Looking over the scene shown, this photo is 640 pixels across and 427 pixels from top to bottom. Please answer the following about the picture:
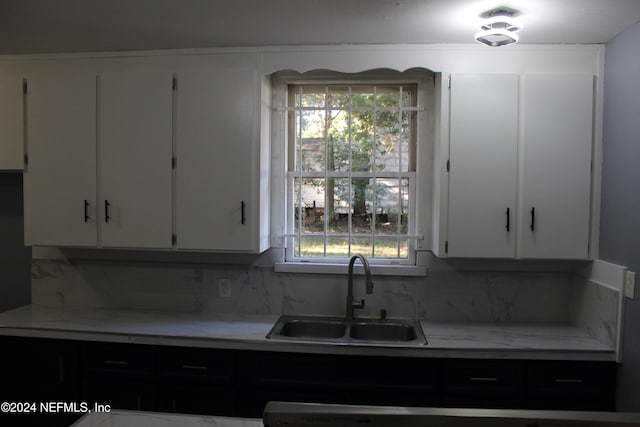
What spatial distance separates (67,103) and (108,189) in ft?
1.76

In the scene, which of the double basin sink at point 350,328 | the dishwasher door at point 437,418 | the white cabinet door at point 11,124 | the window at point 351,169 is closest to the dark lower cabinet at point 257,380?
the double basin sink at point 350,328

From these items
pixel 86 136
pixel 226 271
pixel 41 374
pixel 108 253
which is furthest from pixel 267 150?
pixel 41 374

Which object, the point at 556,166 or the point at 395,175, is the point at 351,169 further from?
the point at 556,166

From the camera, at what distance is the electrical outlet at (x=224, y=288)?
2.56 m

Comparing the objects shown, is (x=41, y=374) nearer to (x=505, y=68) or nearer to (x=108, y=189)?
(x=108, y=189)

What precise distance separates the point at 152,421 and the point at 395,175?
1.85 m

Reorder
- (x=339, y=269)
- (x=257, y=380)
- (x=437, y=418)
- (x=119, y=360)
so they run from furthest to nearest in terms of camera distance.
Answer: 1. (x=339, y=269)
2. (x=119, y=360)
3. (x=257, y=380)
4. (x=437, y=418)

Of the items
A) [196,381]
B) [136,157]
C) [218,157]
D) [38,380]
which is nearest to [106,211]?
[136,157]

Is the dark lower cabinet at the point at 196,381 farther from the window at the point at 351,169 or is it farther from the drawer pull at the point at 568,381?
the drawer pull at the point at 568,381

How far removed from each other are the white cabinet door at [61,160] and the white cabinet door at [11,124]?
0.09m

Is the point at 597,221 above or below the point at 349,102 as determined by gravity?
below

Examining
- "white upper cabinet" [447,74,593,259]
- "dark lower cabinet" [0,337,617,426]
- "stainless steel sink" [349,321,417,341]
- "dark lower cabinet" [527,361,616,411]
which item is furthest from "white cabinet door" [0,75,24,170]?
"dark lower cabinet" [527,361,616,411]

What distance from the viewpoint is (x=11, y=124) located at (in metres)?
2.40

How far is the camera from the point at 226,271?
256 centimetres
